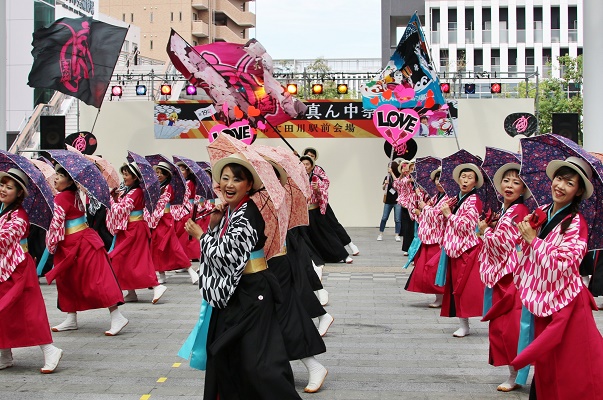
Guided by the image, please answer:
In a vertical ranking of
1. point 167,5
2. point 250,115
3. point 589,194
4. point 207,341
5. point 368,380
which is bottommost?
point 368,380

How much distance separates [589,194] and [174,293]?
24.4ft

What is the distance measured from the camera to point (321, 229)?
13734 millimetres

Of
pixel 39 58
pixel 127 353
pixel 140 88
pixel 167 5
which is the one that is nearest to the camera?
pixel 127 353

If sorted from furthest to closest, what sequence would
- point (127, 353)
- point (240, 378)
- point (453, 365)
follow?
point (127, 353) < point (453, 365) < point (240, 378)

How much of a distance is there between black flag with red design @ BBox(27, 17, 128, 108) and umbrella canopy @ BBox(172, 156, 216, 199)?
3583 millimetres

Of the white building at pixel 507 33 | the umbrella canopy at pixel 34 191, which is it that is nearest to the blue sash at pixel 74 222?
the umbrella canopy at pixel 34 191

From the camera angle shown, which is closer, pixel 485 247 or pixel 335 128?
pixel 485 247

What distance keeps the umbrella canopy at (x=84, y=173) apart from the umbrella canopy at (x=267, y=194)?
10.6ft

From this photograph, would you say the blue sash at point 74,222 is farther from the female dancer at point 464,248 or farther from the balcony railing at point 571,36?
the balcony railing at point 571,36

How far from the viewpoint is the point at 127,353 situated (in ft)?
26.5

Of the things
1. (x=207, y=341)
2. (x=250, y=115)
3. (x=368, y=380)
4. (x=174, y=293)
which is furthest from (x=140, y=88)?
(x=207, y=341)

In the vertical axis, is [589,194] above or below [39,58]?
below

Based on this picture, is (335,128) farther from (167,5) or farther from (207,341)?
(167,5)

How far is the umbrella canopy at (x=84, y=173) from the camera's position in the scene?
27.1 feet
